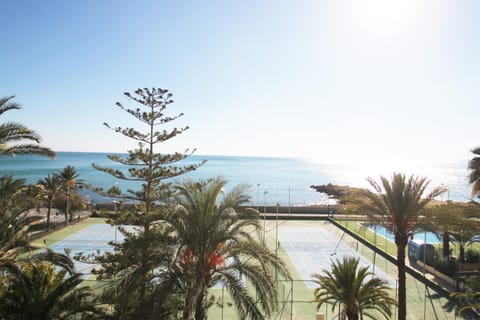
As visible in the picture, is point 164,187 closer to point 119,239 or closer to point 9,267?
point 9,267

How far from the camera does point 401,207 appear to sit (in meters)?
9.91

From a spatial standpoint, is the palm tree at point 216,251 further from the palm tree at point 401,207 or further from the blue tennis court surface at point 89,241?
the blue tennis court surface at point 89,241

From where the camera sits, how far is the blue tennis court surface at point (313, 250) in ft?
54.6

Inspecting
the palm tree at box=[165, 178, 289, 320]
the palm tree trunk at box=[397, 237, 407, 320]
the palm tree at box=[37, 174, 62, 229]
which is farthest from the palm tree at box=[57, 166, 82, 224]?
the palm tree trunk at box=[397, 237, 407, 320]

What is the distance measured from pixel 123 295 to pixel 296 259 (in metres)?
12.8

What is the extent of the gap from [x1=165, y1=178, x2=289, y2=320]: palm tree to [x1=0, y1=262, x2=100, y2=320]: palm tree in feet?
8.71

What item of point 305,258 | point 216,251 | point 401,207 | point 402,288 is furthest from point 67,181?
point 402,288

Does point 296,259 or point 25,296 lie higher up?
point 25,296

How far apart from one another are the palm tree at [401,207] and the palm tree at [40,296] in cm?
820

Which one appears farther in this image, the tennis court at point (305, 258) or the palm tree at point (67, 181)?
the palm tree at point (67, 181)

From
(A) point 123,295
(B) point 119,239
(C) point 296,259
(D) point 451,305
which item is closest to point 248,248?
(A) point 123,295

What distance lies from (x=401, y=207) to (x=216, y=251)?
5.71m

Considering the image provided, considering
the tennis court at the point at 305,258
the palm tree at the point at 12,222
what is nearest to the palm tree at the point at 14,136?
the palm tree at the point at 12,222

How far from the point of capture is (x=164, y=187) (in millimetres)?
12430
